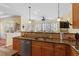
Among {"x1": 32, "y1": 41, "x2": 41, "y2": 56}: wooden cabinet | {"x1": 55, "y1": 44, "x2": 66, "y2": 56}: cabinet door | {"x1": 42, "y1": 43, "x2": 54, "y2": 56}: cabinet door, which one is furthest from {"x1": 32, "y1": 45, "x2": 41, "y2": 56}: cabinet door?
{"x1": 55, "y1": 44, "x2": 66, "y2": 56}: cabinet door

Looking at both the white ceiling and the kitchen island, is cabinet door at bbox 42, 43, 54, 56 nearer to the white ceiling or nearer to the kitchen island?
the kitchen island

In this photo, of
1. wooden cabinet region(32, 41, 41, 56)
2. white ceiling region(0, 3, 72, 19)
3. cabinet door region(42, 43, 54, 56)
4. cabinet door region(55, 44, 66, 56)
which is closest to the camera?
cabinet door region(55, 44, 66, 56)

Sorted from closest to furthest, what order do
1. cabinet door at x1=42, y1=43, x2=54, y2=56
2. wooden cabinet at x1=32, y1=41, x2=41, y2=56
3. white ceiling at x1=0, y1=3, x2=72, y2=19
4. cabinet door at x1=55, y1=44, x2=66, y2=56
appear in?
cabinet door at x1=55, y1=44, x2=66, y2=56 < cabinet door at x1=42, y1=43, x2=54, y2=56 < white ceiling at x1=0, y1=3, x2=72, y2=19 < wooden cabinet at x1=32, y1=41, x2=41, y2=56

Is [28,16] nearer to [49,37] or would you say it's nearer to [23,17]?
[23,17]

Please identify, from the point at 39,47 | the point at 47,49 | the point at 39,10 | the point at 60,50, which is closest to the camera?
the point at 60,50

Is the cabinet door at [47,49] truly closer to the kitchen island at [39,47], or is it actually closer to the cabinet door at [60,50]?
the kitchen island at [39,47]

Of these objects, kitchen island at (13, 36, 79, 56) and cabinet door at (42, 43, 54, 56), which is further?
cabinet door at (42, 43, 54, 56)

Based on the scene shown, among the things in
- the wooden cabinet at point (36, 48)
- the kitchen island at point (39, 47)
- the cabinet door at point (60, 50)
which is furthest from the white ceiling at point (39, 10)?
the cabinet door at point (60, 50)

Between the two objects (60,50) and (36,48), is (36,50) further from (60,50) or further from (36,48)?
(60,50)

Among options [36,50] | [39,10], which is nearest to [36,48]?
[36,50]

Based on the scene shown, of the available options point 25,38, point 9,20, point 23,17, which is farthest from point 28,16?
point 9,20

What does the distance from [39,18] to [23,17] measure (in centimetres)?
65

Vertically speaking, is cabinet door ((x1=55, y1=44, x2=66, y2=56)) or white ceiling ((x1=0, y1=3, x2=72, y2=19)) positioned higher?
white ceiling ((x1=0, y1=3, x2=72, y2=19))

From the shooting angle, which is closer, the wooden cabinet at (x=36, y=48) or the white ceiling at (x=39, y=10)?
the white ceiling at (x=39, y=10)
